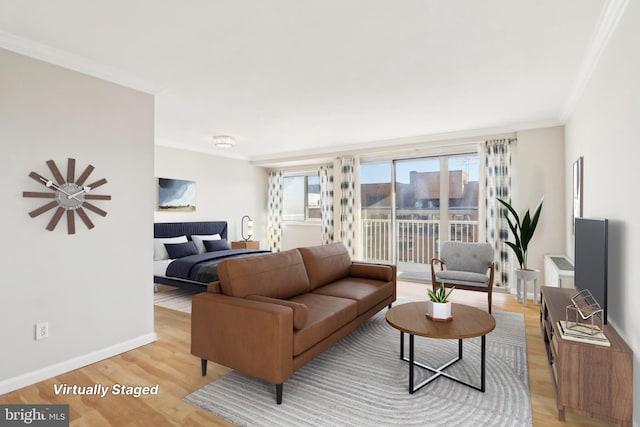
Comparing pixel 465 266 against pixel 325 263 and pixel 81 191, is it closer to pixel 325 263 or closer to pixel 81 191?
pixel 325 263

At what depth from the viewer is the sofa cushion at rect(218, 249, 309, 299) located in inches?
100

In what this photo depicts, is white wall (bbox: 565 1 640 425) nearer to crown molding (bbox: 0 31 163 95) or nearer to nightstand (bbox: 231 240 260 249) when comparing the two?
crown molding (bbox: 0 31 163 95)

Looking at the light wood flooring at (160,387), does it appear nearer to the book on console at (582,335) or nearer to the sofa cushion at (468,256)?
the book on console at (582,335)

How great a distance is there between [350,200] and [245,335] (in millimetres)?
4389

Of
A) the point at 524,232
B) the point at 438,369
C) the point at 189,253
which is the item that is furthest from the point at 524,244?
the point at 189,253

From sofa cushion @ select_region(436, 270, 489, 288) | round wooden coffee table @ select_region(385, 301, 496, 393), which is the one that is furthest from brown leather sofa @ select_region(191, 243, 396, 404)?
sofa cushion @ select_region(436, 270, 489, 288)

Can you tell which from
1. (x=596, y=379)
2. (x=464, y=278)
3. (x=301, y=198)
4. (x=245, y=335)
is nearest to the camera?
(x=596, y=379)

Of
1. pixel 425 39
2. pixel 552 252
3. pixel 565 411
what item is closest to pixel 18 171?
pixel 425 39

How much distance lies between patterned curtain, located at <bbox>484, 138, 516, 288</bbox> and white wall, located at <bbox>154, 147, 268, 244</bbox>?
4.84m

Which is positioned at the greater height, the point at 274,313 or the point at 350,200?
the point at 350,200

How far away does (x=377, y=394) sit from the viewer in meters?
2.25

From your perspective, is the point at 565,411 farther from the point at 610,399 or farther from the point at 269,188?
the point at 269,188

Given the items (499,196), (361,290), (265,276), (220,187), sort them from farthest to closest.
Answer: (220,187), (499,196), (361,290), (265,276)

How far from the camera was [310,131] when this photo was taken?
16.7 feet
